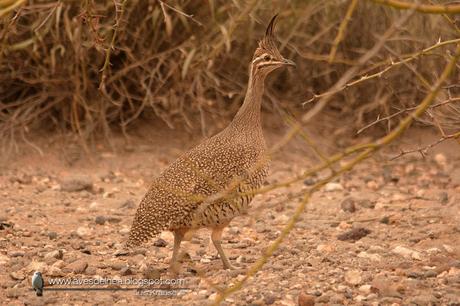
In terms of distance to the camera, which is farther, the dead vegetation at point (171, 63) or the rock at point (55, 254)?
the dead vegetation at point (171, 63)

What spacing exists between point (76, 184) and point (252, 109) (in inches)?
100

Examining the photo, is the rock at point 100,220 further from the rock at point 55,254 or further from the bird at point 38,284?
the bird at point 38,284

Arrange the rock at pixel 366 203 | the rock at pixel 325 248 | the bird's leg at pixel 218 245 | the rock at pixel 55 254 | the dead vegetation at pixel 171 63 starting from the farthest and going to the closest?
the dead vegetation at pixel 171 63, the rock at pixel 366 203, the rock at pixel 325 248, the rock at pixel 55 254, the bird's leg at pixel 218 245

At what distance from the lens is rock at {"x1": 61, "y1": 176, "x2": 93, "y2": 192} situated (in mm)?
7770

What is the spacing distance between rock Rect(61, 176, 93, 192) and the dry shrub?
778 mm

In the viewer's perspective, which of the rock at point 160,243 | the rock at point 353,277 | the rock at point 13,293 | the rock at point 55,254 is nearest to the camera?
the rock at point 13,293

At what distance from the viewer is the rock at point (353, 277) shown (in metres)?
5.13

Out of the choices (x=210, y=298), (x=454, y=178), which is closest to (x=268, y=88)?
(x=454, y=178)

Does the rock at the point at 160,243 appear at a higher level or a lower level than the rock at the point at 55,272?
higher

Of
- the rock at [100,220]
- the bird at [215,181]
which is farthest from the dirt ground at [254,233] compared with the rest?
the bird at [215,181]

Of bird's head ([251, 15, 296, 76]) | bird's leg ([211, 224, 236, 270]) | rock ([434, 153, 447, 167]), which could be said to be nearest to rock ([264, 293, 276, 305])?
bird's leg ([211, 224, 236, 270])

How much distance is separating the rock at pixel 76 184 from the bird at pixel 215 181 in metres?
2.34

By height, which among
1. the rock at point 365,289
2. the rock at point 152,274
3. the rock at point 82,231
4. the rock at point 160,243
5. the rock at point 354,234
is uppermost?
the rock at point 82,231

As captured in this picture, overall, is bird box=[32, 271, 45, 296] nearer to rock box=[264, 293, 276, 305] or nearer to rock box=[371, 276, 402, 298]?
rock box=[264, 293, 276, 305]
